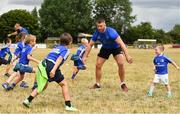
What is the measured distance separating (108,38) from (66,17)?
349 feet

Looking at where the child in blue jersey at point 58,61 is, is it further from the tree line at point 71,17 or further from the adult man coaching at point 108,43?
the tree line at point 71,17

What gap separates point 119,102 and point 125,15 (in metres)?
113

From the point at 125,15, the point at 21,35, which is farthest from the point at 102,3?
the point at 21,35

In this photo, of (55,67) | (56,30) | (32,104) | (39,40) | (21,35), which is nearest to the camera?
(55,67)

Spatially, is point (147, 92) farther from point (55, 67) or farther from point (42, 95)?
point (55, 67)

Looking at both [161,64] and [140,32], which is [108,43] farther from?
[140,32]

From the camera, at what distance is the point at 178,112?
10258mm

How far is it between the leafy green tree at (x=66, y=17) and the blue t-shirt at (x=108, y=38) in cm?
10358

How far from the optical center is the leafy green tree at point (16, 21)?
126438 millimetres

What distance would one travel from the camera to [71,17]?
119 meters

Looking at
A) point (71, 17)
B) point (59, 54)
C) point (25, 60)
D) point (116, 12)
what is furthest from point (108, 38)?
point (116, 12)

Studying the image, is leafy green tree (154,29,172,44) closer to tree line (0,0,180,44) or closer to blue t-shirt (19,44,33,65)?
tree line (0,0,180,44)

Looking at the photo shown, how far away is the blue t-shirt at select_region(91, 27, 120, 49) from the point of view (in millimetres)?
13164

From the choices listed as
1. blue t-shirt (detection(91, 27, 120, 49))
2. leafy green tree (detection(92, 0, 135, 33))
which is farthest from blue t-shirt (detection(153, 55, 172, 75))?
leafy green tree (detection(92, 0, 135, 33))
